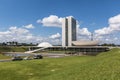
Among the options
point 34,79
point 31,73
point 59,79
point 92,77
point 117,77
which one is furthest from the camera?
point 31,73

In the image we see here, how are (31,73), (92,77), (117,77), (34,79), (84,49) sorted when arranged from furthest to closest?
(84,49) < (31,73) < (34,79) < (92,77) < (117,77)

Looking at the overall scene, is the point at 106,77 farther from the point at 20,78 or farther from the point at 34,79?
the point at 20,78

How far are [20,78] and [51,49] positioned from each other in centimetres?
16652

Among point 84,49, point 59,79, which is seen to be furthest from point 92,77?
point 84,49

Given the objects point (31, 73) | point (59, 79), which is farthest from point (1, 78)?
point (59, 79)

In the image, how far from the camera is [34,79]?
29.5 m

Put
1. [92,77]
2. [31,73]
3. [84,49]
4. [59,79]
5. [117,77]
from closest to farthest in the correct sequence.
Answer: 1. [117,77]
2. [92,77]
3. [59,79]
4. [31,73]
5. [84,49]

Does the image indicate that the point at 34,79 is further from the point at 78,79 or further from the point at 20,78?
the point at 78,79

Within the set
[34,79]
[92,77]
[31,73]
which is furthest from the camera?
[31,73]

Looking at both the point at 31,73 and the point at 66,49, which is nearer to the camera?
the point at 31,73

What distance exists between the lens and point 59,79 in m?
23.6

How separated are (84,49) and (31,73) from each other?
513 feet

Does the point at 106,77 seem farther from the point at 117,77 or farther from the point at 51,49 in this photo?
the point at 51,49

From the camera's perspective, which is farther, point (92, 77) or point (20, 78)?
point (20, 78)
